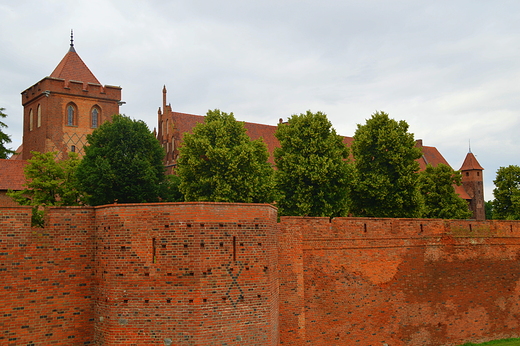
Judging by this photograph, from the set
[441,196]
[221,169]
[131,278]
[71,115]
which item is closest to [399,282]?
[131,278]

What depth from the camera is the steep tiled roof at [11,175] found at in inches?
1298

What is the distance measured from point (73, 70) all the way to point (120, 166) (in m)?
18.3

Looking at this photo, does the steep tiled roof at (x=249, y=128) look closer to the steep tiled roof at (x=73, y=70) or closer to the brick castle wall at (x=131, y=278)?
the steep tiled roof at (x=73, y=70)

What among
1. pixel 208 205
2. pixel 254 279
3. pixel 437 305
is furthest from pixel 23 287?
pixel 437 305

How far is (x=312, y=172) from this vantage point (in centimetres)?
2494

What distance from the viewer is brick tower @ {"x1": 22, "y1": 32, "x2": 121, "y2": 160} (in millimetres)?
39219

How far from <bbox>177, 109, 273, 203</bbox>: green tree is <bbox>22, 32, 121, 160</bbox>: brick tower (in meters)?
16.5

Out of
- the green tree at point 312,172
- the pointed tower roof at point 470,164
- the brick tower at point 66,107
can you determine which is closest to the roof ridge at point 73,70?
the brick tower at point 66,107

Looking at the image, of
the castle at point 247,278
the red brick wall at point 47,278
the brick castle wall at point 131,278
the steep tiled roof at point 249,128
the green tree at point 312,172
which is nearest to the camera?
the red brick wall at point 47,278

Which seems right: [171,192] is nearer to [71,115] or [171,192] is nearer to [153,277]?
[71,115]

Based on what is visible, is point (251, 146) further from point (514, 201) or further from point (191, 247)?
point (514, 201)

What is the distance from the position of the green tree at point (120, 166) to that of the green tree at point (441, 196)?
19.4m

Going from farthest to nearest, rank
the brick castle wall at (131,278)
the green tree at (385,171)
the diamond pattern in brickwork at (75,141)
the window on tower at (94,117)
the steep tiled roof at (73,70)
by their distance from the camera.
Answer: the window on tower at (94,117) → the steep tiled roof at (73,70) → the diamond pattern in brickwork at (75,141) → the green tree at (385,171) → the brick castle wall at (131,278)

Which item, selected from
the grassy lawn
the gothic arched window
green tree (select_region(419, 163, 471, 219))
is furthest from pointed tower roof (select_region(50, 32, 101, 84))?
the grassy lawn
